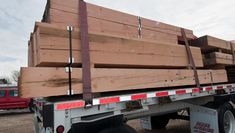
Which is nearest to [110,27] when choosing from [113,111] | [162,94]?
[113,111]

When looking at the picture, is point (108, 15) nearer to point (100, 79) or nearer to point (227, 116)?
point (100, 79)

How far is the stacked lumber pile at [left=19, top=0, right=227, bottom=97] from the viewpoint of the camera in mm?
2115

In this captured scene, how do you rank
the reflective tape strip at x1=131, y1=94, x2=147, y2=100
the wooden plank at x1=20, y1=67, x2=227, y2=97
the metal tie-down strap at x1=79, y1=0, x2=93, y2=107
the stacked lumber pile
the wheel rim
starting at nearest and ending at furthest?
the wooden plank at x1=20, y1=67, x2=227, y2=97
the stacked lumber pile
the metal tie-down strap at x1=79, y1=0, x2=93, y2=107
the reflective tape strip at x1=131, y1=94, x2=147, y2=100
the wheel rim

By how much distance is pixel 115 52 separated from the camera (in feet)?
8.61

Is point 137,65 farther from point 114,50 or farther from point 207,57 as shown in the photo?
point 207,57

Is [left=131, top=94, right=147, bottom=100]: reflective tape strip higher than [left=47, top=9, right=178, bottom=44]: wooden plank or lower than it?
lower

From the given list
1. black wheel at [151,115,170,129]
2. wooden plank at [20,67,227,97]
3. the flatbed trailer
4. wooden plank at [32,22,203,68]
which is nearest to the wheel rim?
the flatbed trailer

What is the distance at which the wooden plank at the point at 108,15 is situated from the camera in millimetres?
2402

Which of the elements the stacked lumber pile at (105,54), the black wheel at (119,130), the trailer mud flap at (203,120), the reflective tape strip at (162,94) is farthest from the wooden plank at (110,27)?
the trailer mud flap at (203,120)

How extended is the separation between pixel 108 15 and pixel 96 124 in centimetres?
148

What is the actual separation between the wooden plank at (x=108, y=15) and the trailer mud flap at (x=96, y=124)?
48.7 inches

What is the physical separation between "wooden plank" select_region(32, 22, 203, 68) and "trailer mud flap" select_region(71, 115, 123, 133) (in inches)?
27.2

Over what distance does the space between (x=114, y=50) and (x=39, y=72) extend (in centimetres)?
98

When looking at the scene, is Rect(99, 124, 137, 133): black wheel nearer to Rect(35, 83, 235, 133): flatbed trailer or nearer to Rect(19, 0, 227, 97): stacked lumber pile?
Rect(35, 83, 235, 133): flatbed trailer
